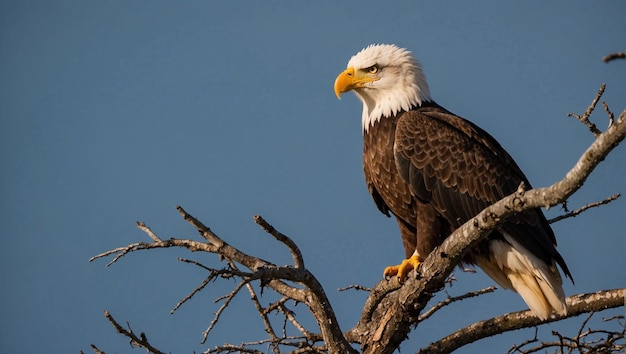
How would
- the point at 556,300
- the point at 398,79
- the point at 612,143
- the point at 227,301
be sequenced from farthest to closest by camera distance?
1. the point at 398,79
2. the point at 556,300
3. the point at 227,301
4. the point at 612,143

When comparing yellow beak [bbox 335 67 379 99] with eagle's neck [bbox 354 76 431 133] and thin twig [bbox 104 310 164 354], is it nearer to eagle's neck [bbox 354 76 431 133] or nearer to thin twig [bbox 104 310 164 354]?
eagle's neck [bbox 354 76 431 133]

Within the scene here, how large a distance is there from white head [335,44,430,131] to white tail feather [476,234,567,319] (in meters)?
1.40

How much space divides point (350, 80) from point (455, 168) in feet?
3.88

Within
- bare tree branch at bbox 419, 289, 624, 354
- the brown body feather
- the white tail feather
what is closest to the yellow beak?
the brown body feather

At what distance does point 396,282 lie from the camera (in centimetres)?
577

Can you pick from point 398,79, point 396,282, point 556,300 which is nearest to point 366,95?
point 398,79

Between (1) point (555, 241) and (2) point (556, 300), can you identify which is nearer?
(2) point (556, 300)

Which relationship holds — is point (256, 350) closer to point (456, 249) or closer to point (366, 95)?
point (456, 249)

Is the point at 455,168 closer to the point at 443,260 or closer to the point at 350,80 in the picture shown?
the point at 350,80

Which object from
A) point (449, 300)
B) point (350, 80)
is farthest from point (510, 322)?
point (350, 80)

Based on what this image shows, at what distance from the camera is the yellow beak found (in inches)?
265

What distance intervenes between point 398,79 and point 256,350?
264 cm

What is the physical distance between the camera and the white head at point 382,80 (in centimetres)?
674

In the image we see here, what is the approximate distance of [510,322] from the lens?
18.1 ft
